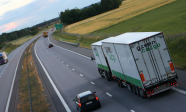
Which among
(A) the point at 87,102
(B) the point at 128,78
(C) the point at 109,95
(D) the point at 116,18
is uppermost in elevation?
(D) the point at 116,18

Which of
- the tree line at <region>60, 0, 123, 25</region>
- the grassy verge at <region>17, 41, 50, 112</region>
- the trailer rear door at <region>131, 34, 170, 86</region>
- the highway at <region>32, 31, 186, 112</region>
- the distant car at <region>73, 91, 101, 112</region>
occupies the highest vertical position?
the tree line at <region>60, 0, 123, 25</region>

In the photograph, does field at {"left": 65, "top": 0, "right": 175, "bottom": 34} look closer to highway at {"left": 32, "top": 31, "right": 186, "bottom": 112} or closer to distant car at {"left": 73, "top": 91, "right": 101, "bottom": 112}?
highway at {"left": 32, "top": 31, "right": 186, "bottom": 112}

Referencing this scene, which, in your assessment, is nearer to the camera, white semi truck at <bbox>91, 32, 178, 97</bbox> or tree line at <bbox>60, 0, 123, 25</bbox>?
white semi truck at <bbox>91, 32, 178, 97</bbox>

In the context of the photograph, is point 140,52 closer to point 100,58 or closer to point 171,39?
point 100,58

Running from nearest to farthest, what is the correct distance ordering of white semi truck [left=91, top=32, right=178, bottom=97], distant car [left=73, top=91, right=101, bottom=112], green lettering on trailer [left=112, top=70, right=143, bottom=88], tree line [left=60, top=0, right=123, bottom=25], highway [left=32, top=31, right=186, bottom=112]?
1. highway [left=32, top=31, right=186, bottom=112]
2. white semi truck [left=91, top=32, right=178, bottom=97]
3. green lettering on trailer [left=112, top=70, right=143, bottom=88]
4. distant car [left=73, top=91, right=101, bottom=112]
5. tree line [left=60, top=0, right=123, bottom=25]

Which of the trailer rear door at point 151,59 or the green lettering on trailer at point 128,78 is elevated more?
the trailer rear door at point 151,59

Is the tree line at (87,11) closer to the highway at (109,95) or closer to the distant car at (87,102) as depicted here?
the highway at (109,95)

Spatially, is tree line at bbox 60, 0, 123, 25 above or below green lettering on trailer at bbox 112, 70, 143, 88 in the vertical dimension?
above

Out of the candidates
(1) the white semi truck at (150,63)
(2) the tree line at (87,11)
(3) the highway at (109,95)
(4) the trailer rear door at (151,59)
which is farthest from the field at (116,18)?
(4) the trailer rear door at (151,59)

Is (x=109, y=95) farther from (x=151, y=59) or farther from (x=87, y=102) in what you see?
(x=151, y=59)

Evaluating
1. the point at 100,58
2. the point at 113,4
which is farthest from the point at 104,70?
the point at 113,4

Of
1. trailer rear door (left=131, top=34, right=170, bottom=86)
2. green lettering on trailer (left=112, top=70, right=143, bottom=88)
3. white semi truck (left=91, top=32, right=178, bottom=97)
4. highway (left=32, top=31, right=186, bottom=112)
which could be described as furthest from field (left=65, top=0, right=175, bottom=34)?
trailer rear door (left=131, top=34, right=170, bottom=86)

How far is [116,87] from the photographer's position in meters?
20.4

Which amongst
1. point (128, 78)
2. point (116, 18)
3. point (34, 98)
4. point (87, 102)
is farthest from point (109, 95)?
point (116, 18)
